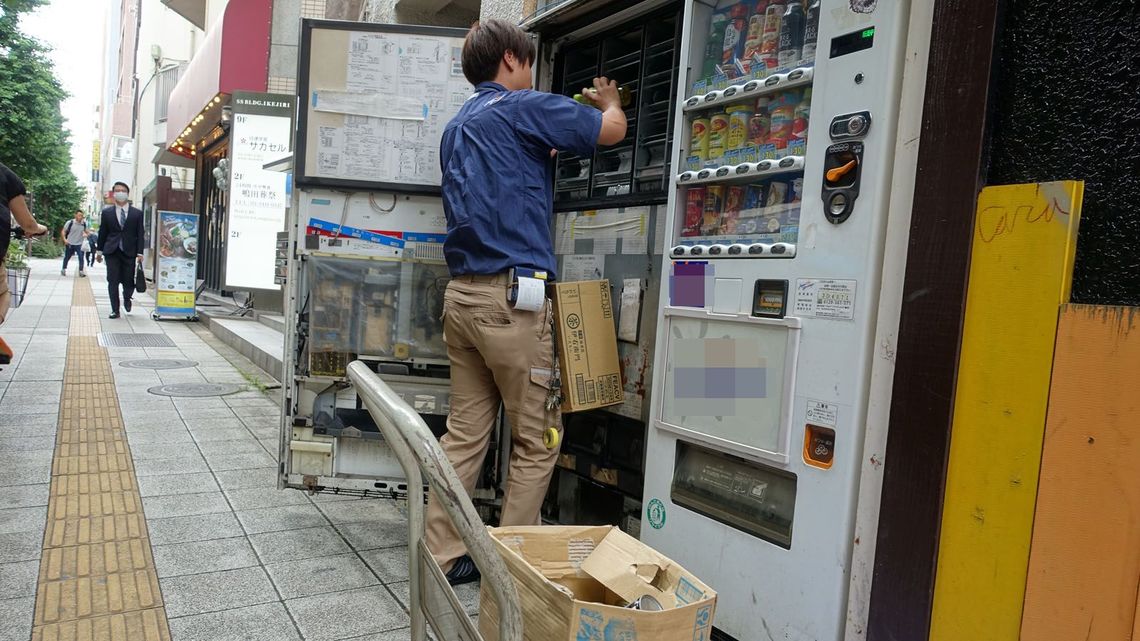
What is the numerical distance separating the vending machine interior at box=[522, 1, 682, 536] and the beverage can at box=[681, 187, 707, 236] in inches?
10.6

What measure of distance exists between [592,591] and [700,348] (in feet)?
2.76

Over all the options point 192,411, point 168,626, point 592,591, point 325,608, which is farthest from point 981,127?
point 192,411

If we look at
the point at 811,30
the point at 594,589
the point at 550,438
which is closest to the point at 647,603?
the point at 594,589

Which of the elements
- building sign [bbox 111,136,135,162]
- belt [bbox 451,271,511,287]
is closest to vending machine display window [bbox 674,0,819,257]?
belt [bbox 451,271,511,287]

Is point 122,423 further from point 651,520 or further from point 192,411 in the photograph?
point 651,520

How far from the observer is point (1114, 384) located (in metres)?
1.54

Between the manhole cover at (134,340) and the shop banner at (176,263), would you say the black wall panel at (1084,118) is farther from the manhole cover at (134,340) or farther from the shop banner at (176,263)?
the shop banner at (176,263)

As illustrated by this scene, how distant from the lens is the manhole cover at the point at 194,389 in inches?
257

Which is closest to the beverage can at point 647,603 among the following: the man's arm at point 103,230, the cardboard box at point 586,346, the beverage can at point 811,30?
the cardboard box at point 586,346

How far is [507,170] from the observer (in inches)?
106

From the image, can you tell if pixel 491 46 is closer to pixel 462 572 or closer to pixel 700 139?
pixel 700 139

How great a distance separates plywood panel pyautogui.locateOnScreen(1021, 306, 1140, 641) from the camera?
1.51m

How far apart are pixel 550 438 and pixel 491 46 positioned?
60.2 inches

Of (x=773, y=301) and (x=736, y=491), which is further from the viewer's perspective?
(x=736, y=491)
